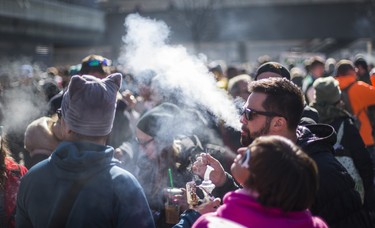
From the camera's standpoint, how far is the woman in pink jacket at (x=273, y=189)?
1.84 meters

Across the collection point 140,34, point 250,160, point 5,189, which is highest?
point 140,34

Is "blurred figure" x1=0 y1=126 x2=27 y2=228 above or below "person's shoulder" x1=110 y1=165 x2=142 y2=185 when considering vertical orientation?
below

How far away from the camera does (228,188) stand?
3.16 metres

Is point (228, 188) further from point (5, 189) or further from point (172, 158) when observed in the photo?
point (5, 189)

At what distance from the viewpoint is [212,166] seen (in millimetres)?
3082

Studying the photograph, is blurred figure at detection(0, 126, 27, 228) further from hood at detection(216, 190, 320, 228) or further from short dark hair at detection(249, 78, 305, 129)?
hood at detection(216, 190, 320, 228)

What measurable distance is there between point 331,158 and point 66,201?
1.41 meters

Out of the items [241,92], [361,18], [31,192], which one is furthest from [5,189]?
[361,18]

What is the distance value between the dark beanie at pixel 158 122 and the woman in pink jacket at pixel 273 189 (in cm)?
222

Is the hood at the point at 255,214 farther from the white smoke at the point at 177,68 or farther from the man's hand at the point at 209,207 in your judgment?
the white smoke at the point at 177,68

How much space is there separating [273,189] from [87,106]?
1.03 meters

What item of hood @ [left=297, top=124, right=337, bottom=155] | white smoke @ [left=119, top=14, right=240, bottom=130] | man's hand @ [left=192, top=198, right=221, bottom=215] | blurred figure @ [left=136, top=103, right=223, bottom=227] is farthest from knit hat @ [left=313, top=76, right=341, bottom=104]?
man's hand @ [left=192, top=198, right=221, bottom=215]

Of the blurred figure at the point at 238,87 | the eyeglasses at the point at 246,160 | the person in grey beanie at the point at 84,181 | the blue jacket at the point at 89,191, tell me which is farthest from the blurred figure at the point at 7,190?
the blurred figure at the point at 238,87

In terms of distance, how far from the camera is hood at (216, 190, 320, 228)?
6.12 ft
